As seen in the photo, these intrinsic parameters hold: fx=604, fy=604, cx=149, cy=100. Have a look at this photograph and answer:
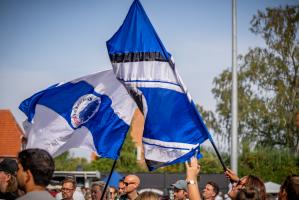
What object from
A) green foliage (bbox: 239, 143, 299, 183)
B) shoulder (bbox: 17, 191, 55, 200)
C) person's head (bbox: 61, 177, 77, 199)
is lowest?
green foliage (bbox: 239, 143, 299, 183)

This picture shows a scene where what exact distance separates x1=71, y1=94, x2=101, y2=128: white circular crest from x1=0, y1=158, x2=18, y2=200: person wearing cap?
1903 millimetres

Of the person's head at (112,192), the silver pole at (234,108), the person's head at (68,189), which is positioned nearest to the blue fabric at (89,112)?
the person's head at (68,189)

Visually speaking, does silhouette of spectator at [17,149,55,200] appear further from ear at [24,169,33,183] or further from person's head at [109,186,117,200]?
person's head at [109,186,117,200]

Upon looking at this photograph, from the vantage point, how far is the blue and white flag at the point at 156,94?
7184mm

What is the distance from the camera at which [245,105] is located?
3509cm

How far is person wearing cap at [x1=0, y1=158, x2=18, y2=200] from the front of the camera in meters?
5.74

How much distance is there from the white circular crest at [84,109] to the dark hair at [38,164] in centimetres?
385

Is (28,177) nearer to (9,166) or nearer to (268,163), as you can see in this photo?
(9,166)

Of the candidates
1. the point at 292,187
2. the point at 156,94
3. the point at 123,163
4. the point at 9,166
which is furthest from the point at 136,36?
the point at 123,163

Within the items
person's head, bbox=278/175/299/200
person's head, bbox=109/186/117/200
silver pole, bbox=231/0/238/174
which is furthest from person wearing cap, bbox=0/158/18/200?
silver pole, bbox=231/0/238/174

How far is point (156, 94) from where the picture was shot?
24.2 ft

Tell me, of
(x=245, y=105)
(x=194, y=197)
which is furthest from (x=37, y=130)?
(x=245, y=105)

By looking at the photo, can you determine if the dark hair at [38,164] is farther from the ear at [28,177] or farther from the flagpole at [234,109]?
the flagpole at [234,109]

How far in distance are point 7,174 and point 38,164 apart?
6.94ft
